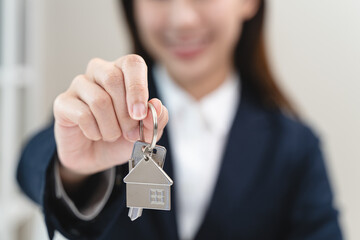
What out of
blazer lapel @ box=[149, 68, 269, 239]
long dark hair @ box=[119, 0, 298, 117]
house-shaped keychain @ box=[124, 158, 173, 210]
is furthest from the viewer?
long dark hair @ box=[119, 0, 298, 117]

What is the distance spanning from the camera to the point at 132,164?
0.21 meters

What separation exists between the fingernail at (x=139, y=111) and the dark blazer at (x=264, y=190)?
303 millimetres

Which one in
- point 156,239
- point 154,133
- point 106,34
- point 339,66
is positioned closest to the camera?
point 154,133

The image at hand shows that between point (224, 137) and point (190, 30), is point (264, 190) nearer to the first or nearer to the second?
point (224, 137)

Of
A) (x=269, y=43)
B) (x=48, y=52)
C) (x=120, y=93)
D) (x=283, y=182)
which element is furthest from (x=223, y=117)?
(x=48, y=52)

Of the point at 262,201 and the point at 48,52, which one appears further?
the point at 48,52

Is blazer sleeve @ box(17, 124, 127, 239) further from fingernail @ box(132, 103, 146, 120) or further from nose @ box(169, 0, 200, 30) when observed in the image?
nose @ box(169, 0, 200, 30)

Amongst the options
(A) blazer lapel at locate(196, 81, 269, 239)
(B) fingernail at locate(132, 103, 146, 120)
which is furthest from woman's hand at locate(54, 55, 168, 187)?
(A) blazer lapel at locate(196, 81, 269, 239)

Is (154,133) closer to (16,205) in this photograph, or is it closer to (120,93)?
(120,93)

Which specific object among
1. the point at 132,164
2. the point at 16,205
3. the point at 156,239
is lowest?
the point at 16,205

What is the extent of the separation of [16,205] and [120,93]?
786 millimetres

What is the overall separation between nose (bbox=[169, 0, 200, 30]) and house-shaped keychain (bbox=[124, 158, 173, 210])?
1.22ft

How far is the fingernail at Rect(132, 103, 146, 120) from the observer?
0.20m

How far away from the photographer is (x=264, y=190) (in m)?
0.58
